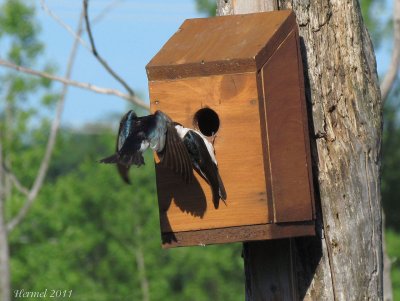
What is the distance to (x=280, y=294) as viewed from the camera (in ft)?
14.6

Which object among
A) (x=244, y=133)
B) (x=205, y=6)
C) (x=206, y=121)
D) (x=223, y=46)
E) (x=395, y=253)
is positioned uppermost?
(x=205, y=6)

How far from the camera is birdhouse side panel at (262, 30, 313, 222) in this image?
4.32 metres

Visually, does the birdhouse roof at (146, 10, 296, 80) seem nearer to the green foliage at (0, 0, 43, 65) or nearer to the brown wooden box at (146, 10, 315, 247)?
the brown wooden box at (146, 10, 315, 247)

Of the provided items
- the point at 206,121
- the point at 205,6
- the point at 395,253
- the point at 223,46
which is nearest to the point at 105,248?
the point at 205,6

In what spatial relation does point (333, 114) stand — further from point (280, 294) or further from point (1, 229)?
point (1, 229)

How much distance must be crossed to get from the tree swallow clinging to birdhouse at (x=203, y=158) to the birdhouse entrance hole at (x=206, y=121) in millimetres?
117

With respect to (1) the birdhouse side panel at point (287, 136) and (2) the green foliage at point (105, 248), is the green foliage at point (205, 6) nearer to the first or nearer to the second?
(2) the green foliage at point (105, 248)

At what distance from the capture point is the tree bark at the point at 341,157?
448 cm

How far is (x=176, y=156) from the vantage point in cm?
423

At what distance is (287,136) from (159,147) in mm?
574

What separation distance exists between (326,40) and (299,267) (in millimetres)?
1054

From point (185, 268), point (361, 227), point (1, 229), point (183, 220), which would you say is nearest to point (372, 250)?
point (361, 227)

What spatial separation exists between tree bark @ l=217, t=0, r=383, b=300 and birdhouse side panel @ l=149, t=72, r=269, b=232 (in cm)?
40

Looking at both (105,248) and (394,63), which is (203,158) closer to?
(394,63)
